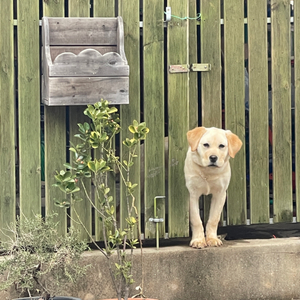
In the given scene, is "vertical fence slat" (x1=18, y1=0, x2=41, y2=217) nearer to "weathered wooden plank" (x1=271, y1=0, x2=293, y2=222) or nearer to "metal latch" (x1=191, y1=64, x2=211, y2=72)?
"metal latch" (x1=191, y1=64, x2=211, y2=72)

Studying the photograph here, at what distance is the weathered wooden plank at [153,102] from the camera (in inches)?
192

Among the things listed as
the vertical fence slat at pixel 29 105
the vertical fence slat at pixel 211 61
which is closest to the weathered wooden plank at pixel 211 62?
the vertical fence slat at pixel 211 61

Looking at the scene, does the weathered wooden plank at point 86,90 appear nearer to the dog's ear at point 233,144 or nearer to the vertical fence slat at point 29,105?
the vertical fence slat at point 29,105

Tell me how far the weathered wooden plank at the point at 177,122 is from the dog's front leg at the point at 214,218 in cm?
23

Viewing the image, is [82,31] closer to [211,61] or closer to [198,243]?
[211,61]

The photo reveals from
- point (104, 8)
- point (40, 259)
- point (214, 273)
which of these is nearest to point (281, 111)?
point (214, 273)

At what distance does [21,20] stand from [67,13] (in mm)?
421

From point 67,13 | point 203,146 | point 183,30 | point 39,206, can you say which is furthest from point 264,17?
point 39,206

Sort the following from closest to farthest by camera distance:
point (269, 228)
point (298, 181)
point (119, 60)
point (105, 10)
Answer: point (119, 60) → point (105, 10) → point (298, 181) → point (269, 228)

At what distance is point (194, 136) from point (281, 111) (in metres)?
1.00

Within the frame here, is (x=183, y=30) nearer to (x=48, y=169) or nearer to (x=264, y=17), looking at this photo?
(x=264, y=17)

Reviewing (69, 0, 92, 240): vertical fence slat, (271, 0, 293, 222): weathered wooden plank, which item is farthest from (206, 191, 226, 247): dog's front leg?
(69, 0, 92, 240): vertical fence slat

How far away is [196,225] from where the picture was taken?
4.88m

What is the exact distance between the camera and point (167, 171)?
16.7 ft
